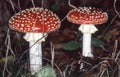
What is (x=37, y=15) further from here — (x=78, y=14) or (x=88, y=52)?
(x=88, y=52)

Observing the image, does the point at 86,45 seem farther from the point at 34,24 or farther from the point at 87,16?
the point at 34,24

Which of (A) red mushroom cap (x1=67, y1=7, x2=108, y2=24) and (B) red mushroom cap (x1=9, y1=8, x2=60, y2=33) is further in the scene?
(A) red mushroom cap (x1=67, y1=7, x2=108, y2=24)

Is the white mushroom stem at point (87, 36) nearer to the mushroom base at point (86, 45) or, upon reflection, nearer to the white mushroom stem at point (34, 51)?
the mushroom base at point (86, 45)

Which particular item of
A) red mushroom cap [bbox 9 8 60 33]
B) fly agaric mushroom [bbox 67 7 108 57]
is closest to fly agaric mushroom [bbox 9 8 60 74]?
red mushroom cap [bbox 9 8 60 33]

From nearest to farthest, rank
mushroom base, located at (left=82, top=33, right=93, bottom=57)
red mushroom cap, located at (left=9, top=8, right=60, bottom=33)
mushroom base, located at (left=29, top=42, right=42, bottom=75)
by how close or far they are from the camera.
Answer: red mushroom cap, located at (left=9, top=8, right=60, bottom=33)
mushroom base, located at (left=29, top=42, right=42, bottom=75)
mushroom base, located at (left=82, top=33, right=93, bottom=57)

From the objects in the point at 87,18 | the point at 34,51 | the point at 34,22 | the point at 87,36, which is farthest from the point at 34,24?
the point at 87,36

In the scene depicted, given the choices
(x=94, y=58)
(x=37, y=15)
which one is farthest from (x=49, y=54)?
(x=37, y=15)

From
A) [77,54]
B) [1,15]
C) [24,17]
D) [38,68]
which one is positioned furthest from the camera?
[1,15]

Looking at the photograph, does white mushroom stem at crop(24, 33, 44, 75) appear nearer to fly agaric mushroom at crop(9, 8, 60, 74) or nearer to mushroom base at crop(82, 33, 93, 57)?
fly agaric mushroom at crop(9, 8, 60, 74)
